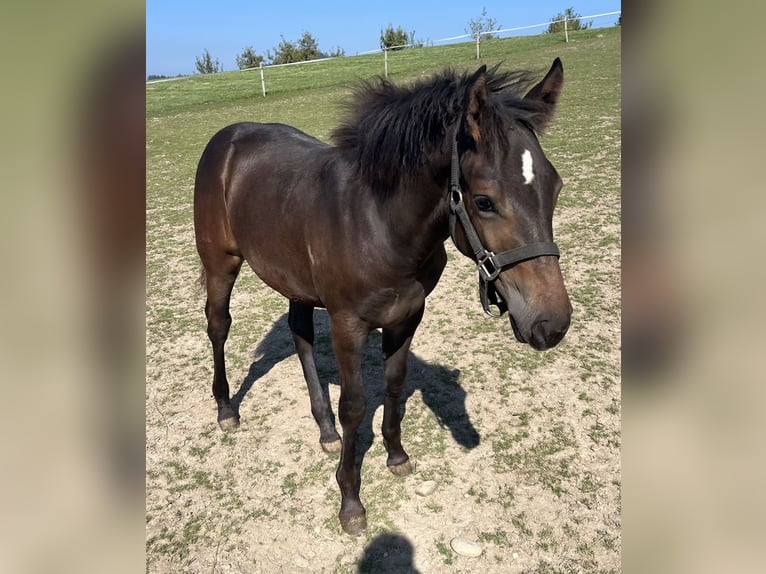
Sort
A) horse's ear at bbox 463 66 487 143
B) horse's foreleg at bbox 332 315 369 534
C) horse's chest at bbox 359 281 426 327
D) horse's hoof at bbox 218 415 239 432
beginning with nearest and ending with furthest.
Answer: horse's ear at bbox 463 66 487 143
horse's chest at bbox 359 281 426 327
horse's foreleg at bbox 332 315 369 534
horse's hoof at bbox 218 415 239 432

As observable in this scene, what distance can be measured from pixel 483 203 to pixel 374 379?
91.3 inches

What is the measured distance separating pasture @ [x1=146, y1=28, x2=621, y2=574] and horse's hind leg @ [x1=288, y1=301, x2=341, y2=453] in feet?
0.43

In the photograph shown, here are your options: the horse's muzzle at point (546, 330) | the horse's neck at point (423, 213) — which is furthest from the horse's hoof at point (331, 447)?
the horse's muzzle at point (546, 330)

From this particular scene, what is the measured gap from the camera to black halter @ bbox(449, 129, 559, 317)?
1.56 metres

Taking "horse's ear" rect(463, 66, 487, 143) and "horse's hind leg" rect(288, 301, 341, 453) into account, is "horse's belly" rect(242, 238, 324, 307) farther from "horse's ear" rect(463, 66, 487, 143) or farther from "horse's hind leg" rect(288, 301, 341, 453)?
"horse's ear" rect(463, 66, 487, 143)

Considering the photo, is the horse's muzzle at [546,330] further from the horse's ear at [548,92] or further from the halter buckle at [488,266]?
the horse's ear at [548,92]

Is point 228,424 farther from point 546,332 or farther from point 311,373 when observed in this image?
point 546,332

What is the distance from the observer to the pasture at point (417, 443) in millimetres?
2355

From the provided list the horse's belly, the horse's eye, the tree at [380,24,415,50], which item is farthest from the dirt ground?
the tree at [380,24,415,50]
